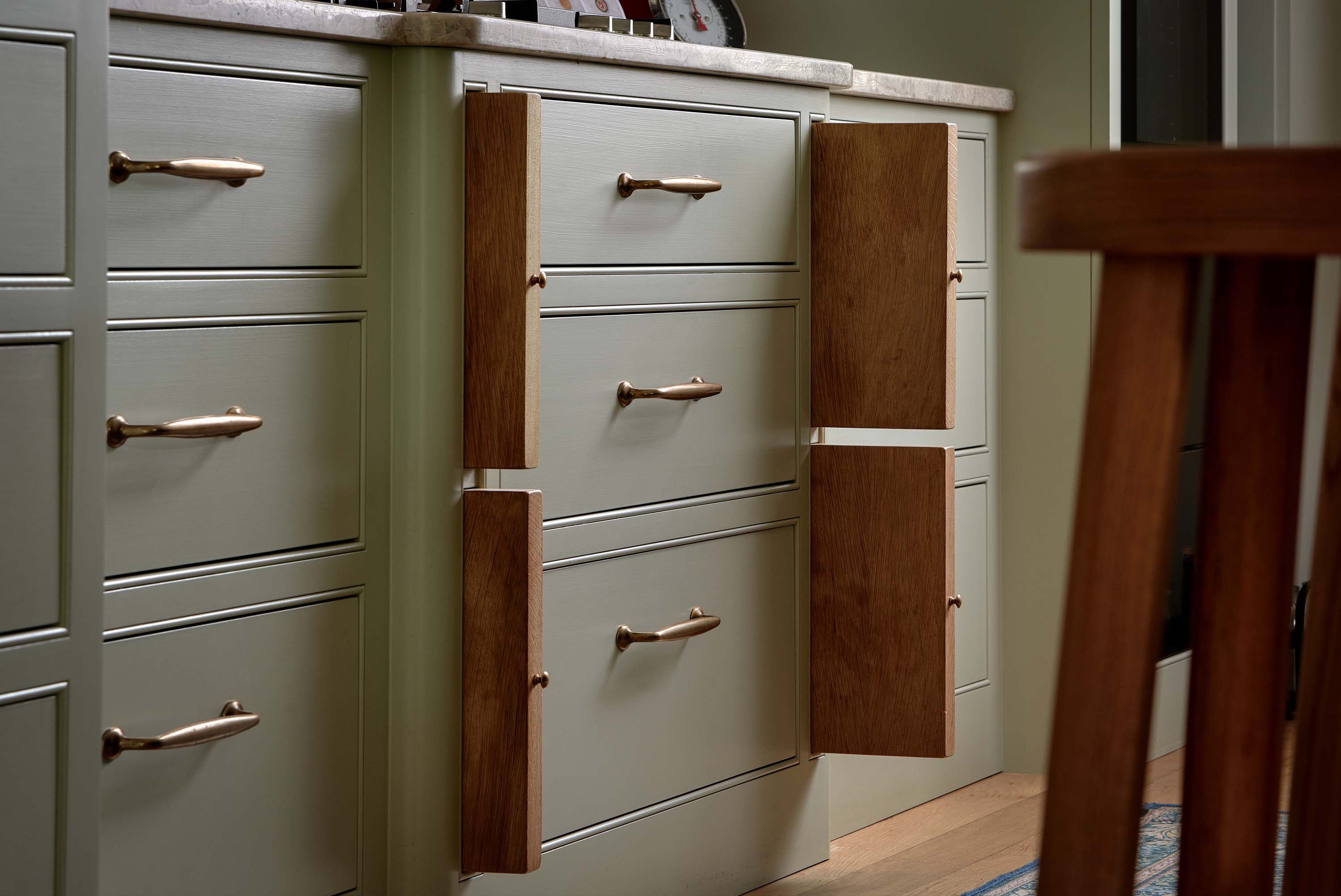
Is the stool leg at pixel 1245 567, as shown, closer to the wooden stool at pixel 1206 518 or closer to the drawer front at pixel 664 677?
the wooden stool at pixel 1206 518

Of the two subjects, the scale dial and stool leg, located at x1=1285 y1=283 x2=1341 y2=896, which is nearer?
stool leg, located at x1=1285 y1=283 x2=1341 y2=896

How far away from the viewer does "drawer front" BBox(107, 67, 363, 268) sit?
1180 mm

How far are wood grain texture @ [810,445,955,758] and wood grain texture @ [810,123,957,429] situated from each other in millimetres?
61


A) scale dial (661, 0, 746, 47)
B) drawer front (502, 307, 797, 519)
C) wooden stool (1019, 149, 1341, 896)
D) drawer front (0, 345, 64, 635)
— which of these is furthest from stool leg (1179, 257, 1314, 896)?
scale dial (661, 0, 746, 47)

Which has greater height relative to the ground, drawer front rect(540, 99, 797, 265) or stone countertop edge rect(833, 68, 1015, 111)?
stone countertop edge rect(833, 68, 1015, 111)

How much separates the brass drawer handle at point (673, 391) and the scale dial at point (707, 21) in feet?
2.37

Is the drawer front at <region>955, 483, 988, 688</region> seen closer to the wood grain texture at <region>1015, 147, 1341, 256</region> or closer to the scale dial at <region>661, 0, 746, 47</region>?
the scale dial at <region>661, 0, 746, 47</region>

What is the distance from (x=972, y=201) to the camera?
216 centimetres

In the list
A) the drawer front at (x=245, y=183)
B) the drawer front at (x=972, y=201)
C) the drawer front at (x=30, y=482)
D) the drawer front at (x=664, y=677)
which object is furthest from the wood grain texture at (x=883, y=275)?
the drawer front at (x=30, y=482)

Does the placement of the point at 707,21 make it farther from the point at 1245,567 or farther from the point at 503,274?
the point at 1245,567

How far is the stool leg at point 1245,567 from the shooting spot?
435mm

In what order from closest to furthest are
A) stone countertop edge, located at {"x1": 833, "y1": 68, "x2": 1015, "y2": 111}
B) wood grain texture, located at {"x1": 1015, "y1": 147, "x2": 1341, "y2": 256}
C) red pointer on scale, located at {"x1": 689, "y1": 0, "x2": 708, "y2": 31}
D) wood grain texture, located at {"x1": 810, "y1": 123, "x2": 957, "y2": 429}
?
wood grain texture, located at {"x1": 1015, "y1": 147, "x2": 1341, "y2": 256} → wood grain texture, located at {"x1": 810, "y1": 123, "x2": 957, "y2": 429} → stone countertop edge, located at {"x1": 833, "y1": 68, "x2": 1015, "y2": 111} → red pointer on scale, located at {"x1": 689, "y1": 0, "x2": 708, "y2": 31}

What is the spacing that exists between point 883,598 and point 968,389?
50cm

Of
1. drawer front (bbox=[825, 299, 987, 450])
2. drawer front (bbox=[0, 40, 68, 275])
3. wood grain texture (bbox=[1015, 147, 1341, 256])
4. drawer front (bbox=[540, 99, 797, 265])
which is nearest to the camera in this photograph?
wood grain texture (bbox=[1015, 147, 1341, 256])
